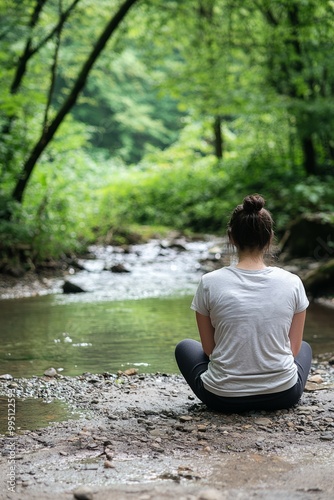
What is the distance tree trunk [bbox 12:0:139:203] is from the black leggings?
782cm

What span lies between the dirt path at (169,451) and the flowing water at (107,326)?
42.8 inches

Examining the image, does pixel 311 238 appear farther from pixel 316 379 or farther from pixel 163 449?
pixel 163 449

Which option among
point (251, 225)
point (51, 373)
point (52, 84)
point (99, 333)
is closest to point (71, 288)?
point (99, 333)

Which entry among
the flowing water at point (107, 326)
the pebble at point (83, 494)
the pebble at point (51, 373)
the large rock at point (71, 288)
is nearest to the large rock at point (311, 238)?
the flowing water at point (107, 326)

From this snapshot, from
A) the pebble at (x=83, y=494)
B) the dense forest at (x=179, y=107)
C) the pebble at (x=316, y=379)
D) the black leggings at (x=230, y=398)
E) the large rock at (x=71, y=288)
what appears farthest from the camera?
the dense forest at (x=179, y=107)

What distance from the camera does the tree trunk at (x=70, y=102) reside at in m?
10.6

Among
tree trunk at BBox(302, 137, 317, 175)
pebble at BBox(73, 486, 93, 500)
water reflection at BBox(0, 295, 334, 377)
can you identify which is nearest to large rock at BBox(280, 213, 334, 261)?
water reflection at BBox(0, 295, 334, 377)

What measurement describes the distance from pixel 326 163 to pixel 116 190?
7.48 meters

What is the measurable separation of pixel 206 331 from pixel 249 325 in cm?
28

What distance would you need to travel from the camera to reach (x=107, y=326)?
7031 mm

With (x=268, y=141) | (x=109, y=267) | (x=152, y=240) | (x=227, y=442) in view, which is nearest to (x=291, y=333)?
(x=227, y=442)

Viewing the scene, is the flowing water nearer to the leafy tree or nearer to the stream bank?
the stream bank

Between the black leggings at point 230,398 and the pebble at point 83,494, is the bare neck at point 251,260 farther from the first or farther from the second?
the pebble at point 83,494

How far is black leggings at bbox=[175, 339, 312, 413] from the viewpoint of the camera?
3.62m
